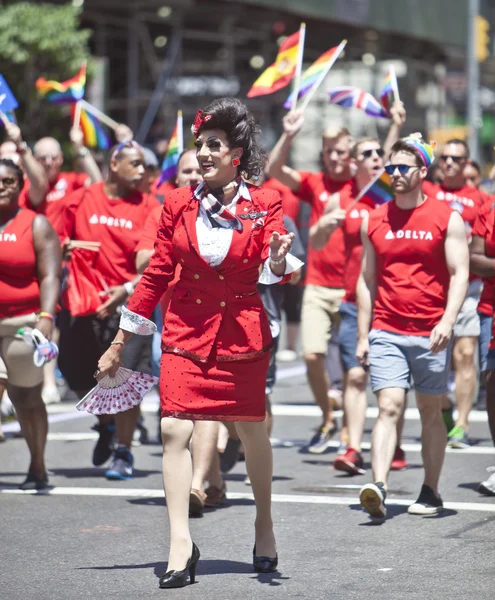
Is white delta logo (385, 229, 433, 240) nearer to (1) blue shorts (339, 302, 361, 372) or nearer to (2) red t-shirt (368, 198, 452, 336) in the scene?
(2) red t-shirt (368, 198, 452, 336)

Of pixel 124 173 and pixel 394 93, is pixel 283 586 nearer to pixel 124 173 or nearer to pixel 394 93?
pixel 124 173

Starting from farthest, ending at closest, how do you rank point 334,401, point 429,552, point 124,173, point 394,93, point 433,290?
point 334,401 < point 394,93 < point 124,173 < point 433,290 < point 429,552

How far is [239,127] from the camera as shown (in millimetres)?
6355

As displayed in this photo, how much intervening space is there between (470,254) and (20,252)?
2.72m

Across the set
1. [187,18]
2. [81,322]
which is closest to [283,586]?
[81,322]

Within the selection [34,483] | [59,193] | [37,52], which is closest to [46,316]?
[34,483]

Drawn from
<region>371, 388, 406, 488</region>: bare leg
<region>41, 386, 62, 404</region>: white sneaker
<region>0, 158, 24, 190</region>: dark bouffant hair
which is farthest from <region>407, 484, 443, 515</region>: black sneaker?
<region>41, 386, 62, 404</region>: white sneaker

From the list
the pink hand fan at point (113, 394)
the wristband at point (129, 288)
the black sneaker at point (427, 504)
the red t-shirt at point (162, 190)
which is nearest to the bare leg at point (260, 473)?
the pink hand fan at point (113, 394)

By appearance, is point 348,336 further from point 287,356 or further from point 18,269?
point 287,356

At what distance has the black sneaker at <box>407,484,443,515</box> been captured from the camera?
784 cm

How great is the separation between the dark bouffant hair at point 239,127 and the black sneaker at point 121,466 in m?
3.29

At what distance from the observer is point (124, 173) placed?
9539mm

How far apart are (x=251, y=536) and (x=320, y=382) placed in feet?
11.1

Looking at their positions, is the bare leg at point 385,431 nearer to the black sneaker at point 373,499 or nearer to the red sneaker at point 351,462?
the black sneaker at point 373,499
